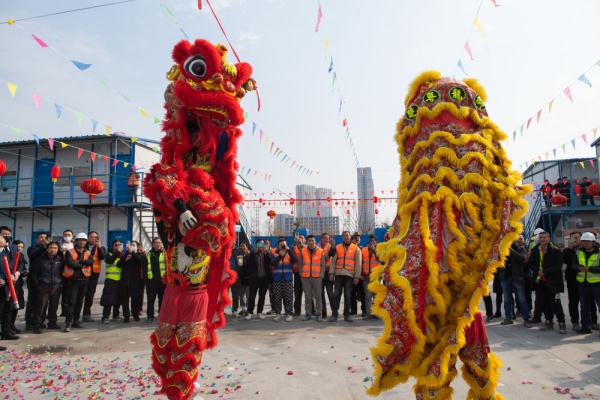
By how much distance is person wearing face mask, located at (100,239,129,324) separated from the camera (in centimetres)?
754

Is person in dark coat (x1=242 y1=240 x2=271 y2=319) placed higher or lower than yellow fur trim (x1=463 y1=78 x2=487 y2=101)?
lower

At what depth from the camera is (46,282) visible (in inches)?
262

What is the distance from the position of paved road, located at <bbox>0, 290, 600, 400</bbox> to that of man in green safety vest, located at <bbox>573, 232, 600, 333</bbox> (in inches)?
13.2

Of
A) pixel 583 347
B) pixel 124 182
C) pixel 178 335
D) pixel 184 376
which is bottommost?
pixel 583 347

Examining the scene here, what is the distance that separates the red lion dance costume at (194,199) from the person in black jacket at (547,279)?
583 cm

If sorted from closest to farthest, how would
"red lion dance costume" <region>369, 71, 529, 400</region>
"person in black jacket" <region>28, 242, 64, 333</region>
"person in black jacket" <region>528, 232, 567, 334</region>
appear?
"red lion dance costume" <region>369, 71, 529, 400</region> < "person in black jacket" <region>528, 232, 567, 334</region> < "person in black jacket" <region>28, 242, 64, 333</region>

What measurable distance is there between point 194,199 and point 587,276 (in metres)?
6.35

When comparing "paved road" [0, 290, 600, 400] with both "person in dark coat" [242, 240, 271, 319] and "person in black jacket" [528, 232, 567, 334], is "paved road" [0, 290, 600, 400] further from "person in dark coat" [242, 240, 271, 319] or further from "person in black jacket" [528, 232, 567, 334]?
"person in dark coat" [242, 240, 271, 319]

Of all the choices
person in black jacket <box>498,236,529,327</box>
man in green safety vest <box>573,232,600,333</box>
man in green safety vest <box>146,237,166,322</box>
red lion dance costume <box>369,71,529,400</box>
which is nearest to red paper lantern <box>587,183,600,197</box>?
person in black jacket <box>498,236,529,327</box>

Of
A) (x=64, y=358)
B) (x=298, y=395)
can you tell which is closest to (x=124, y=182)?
(x=64, y=358)

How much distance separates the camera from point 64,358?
4.73m

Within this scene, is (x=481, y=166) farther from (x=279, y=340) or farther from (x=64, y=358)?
(x=64, y=358)

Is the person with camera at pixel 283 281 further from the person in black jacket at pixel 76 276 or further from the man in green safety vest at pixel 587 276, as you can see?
the man in green safety vest at pixel 587 276

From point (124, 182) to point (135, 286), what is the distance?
10.3 meters
